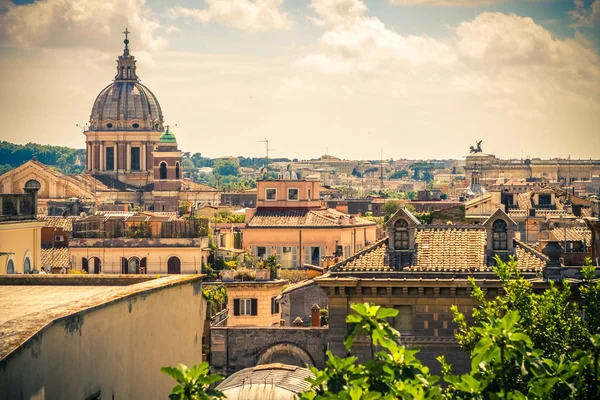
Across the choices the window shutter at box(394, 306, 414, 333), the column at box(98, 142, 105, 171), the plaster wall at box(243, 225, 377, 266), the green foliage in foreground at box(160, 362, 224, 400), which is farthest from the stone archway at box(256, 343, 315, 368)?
the column at box(98, 142, 105, 171)

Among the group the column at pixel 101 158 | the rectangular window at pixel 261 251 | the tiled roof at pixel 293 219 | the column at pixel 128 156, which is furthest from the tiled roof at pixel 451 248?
the column at pixel 101 158

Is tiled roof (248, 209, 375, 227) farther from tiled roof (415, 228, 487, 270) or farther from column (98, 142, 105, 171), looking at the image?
column (98, 142, 105, 171)

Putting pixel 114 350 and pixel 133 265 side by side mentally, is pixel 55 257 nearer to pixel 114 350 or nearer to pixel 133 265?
pixel 133 265

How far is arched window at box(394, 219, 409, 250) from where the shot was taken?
3438 centimetres

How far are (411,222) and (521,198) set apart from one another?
3935 centimetres

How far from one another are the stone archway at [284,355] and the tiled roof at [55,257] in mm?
16592

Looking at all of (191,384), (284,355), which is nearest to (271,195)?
(284,355)

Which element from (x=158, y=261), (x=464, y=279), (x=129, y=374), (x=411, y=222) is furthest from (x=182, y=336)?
(x=158, y=261)

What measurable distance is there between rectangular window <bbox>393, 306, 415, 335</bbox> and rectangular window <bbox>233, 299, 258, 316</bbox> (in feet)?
53.8

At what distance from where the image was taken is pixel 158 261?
2387 inches

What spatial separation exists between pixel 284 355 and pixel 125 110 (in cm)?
11483

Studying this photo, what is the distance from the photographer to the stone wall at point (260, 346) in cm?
4175

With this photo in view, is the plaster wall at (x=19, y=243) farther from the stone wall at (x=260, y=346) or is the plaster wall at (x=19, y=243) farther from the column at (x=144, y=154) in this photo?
the column at (x=144, y=154)

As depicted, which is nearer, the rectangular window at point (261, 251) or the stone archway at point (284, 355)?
the stone archway at point (284, 355)
